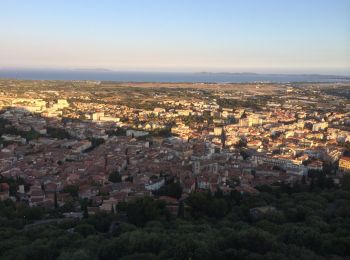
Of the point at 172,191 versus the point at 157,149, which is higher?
the point at 172,191

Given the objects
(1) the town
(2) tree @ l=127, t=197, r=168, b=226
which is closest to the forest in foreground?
(2) tree @ l=127, t=197, r=168, b=226

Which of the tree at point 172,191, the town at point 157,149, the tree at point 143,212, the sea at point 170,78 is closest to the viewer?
the tree at point 143,212

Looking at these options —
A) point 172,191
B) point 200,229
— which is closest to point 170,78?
point 172,191

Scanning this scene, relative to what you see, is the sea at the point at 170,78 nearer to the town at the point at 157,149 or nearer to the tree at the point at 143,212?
the town at the point at 157,149

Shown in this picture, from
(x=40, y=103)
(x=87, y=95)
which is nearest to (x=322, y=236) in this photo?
(x=40, y=103)

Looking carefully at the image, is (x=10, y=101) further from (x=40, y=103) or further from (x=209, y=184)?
(x=209, y=184)

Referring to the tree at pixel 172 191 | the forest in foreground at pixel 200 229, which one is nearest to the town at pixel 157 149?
the tree at pixel 172 191

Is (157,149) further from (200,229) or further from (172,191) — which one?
(200,229)

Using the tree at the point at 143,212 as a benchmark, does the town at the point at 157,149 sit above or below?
below

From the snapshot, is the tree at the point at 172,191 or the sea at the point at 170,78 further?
the sea at the point at 170,78
